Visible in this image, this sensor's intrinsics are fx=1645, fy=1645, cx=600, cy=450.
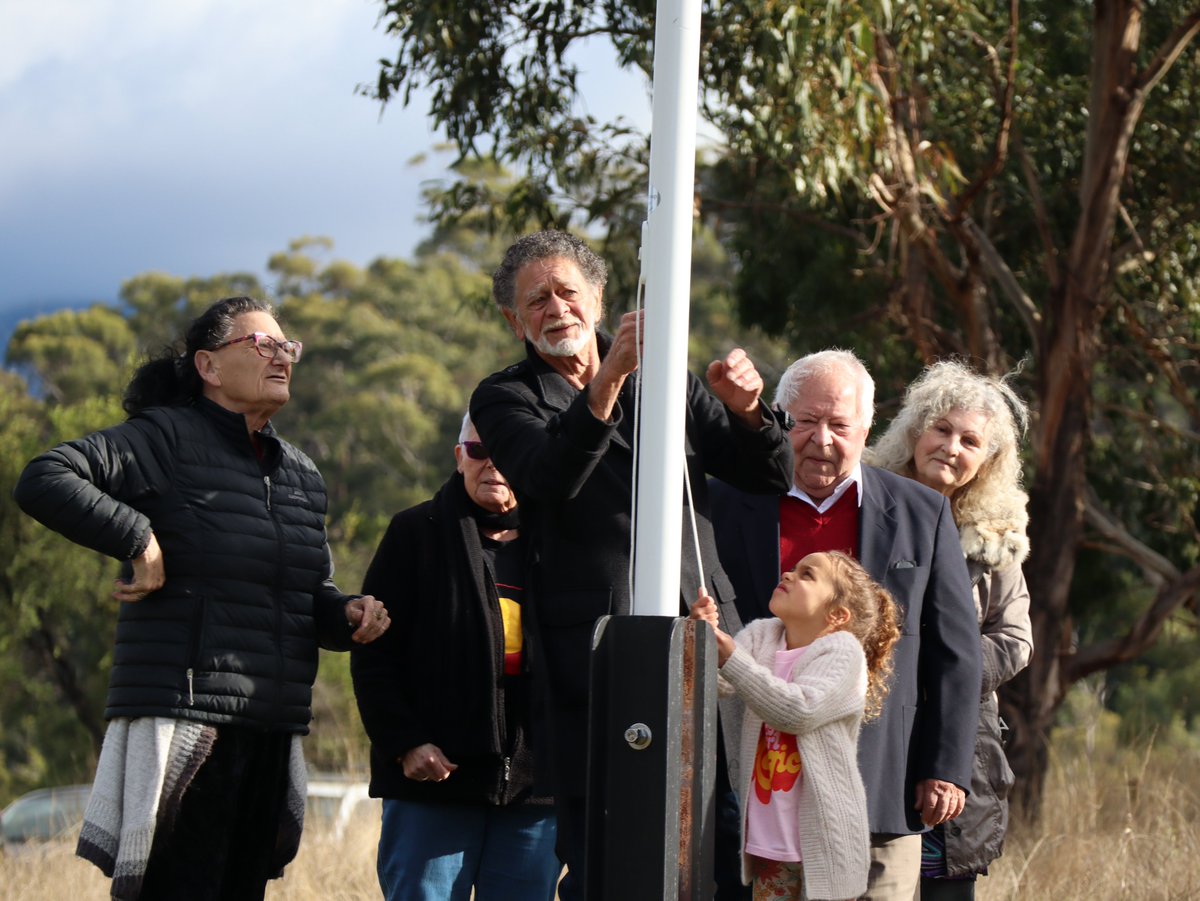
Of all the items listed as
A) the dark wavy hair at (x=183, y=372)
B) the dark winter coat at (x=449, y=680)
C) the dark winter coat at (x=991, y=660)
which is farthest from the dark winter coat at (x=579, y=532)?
the dark winter coat at (x=991, y=660)

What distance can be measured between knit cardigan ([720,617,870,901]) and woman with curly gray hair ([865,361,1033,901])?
2.74 feet

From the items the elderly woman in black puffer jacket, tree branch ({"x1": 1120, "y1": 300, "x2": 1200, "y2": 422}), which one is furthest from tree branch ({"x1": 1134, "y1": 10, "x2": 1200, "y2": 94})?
the elderly woman in black puffer jacket

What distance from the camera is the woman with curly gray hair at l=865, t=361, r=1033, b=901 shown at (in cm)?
427

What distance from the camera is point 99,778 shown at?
3852 millimetres

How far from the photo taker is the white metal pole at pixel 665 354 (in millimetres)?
3092

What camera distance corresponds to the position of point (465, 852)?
4.12 metres

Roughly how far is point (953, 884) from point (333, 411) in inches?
1256

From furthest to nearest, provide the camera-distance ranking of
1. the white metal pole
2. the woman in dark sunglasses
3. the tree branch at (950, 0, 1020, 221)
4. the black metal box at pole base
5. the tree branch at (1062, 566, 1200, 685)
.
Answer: the tree branch at (1062, 566, 1200, 685) → the tree branch at (950, 0, 1020, 221) → the woman in dark sunglasses → the white metal pole → the black metal box at pole base

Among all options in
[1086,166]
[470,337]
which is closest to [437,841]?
[1086,166]

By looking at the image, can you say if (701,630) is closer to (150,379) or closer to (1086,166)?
(150,379)

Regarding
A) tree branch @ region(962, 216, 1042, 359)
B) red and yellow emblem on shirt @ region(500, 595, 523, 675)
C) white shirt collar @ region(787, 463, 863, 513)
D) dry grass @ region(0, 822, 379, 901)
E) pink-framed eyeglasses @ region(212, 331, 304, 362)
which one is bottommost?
dry grass @ region(0, 822, 379, 901)

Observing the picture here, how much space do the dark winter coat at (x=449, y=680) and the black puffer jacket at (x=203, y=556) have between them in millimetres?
197

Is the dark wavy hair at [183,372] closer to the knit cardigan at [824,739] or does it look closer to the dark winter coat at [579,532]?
the dark winter coat at [579,532]

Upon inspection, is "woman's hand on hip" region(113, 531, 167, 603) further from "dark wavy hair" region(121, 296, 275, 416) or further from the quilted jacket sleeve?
"dark wavy hair" region(121, 296, 275, 416)
